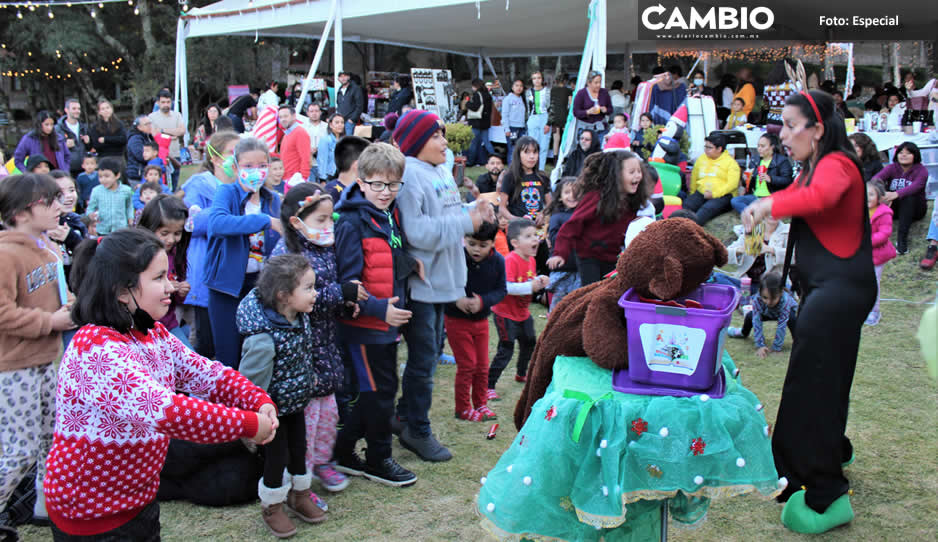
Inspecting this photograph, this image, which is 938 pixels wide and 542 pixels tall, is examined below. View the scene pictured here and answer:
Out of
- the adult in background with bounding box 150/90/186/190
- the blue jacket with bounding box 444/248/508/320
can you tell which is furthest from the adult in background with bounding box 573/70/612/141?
the blue jacket with bounding box 444/248/508/320

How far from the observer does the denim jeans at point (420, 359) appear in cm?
399

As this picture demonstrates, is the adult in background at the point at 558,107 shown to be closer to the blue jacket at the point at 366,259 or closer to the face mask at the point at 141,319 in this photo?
the blue jacket at the point at 366,259

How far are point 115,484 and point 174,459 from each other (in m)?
1.43

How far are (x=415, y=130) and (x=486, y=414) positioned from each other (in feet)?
6.33

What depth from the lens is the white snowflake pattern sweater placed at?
2162 millimetres

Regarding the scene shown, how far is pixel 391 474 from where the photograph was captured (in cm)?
388

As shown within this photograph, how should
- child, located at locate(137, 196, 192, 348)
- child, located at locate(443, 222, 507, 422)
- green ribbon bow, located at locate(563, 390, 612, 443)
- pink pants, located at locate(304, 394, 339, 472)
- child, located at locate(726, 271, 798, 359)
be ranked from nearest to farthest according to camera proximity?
green ribbon bow, located at locate(563, 390, 612, 443) → pink pants, located at locate(304, 394, 339, 472) → child, located at locate(137, 196, 192, 348) → child, located at locate(443, 222, 507, 422) → child, located at locate(726, 271, 798, 359)

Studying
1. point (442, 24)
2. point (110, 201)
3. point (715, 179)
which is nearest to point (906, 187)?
point (715, 179)

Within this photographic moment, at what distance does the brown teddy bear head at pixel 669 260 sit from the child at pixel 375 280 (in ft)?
4.59

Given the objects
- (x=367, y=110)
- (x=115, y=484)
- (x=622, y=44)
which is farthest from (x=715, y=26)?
(x=115, y=484)

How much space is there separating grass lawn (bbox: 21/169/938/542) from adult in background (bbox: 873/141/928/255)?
3869mm

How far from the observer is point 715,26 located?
38.6ft

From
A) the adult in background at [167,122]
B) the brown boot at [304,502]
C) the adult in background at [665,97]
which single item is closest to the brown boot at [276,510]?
the brown boot at [304,502]

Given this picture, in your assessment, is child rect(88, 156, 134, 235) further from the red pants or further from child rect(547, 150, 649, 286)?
child rect(547, 150, 649, 286)
